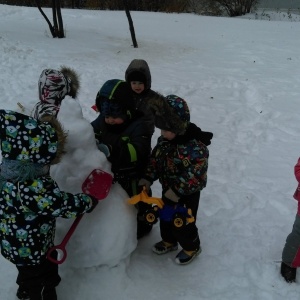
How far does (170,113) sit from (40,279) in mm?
1323

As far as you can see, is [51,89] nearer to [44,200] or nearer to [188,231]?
[44,200]

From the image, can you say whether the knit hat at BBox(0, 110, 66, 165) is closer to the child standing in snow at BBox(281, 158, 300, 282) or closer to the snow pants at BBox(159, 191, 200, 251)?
the snow pants at BBox(159, 191, 200, 251)

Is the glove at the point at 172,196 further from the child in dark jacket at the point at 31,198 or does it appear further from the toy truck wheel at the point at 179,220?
the child in dark jacket at the point at 31,198

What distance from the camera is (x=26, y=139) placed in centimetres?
210

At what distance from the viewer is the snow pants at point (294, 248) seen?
8.88 ft

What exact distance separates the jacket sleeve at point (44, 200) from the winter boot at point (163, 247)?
100cm

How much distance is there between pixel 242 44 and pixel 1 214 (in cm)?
1003

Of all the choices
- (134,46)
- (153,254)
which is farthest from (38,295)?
(134,46)

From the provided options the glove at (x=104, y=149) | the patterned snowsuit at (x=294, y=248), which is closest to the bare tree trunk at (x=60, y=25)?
the glove at (x=104, y=149)

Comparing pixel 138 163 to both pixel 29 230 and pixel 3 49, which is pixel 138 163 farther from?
pixel 3 49

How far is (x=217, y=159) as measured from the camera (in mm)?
4738

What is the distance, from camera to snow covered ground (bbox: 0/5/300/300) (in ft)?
8.66

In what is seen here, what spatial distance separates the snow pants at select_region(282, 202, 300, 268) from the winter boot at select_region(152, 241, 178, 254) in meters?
0.85

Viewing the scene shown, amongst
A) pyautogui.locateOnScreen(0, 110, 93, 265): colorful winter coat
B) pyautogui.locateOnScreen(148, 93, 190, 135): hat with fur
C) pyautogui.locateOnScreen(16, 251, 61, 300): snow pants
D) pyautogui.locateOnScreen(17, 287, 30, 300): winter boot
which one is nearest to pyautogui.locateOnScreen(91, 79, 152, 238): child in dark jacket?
pyautogui.locateOnScreen(148, 93, 190, 135): hat with fur
